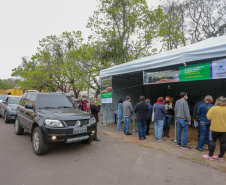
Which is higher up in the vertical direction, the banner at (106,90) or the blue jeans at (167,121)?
the banner at (106,90)

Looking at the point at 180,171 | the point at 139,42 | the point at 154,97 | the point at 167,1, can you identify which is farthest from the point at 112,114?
the point at 167,1

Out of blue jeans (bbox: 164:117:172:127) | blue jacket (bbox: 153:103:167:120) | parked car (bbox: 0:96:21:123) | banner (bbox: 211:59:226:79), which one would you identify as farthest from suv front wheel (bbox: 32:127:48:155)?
parked car (bbox: 0:96:21:123)

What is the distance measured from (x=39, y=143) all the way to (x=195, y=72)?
5509 millimetres

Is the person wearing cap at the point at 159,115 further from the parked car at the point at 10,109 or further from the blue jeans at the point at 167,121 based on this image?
the parked car at the point at 10,109

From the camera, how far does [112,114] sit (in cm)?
1014

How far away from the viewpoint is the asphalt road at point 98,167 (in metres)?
3.19

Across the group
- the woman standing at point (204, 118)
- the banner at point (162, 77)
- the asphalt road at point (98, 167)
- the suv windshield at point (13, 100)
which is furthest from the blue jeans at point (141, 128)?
the suv windshield at point (13, 100)

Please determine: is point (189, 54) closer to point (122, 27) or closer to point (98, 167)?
point (98, 167)

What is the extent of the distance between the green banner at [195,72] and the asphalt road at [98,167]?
2804mm

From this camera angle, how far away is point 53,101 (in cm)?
550

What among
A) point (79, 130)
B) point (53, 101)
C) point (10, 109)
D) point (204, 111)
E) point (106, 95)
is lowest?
point (79, 130)

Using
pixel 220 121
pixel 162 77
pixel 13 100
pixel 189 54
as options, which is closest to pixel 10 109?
pixel 13 100

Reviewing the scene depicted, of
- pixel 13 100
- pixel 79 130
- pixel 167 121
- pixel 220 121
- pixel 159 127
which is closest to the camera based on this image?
pixel 220 121

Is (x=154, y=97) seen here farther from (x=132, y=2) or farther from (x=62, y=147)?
(x=132, y=2)
